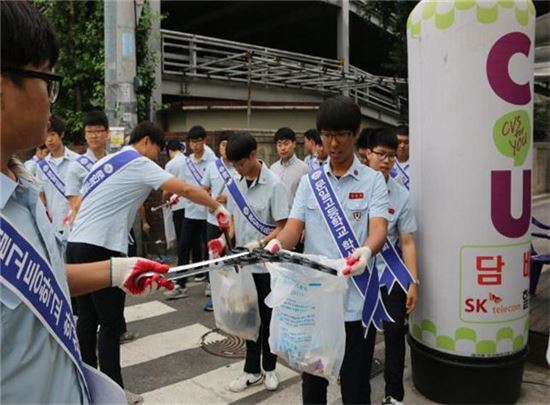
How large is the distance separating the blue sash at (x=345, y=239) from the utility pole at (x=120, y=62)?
173 inches

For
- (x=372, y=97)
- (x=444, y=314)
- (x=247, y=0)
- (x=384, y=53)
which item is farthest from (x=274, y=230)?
(x=384, y=53)

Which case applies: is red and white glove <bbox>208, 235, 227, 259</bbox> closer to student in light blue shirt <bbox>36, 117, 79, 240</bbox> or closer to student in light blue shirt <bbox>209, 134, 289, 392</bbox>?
student in light blue shirt <bbox>209, 134, 289, 392</bbox>

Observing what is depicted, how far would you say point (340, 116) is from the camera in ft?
8.34

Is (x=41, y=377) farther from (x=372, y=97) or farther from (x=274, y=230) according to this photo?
(x=372, y=97)

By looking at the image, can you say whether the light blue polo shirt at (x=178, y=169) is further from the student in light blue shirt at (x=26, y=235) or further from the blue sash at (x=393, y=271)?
the student in light blue shirt at (x=26, y=235)

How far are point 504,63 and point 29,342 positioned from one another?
2901mm

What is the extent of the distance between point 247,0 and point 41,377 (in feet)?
49.4

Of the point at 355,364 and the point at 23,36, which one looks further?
the point at 355,364

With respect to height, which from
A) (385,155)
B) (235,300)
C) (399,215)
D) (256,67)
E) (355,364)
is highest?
(256,67)

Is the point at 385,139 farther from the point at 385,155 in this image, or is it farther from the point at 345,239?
the point at 345,239

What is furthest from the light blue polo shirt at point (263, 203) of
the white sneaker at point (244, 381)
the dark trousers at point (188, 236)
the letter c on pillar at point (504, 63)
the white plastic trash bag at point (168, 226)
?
the white plastic trash bag at point (168, 226)

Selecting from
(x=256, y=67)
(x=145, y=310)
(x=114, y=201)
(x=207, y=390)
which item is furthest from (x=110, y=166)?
(x=256, y=67)

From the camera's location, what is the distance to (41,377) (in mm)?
1234

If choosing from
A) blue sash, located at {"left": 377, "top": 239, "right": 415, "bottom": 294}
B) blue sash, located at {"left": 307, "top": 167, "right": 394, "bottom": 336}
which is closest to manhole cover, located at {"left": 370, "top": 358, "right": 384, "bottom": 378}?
blue sash, located at {"left": 377, "top": 239, "right": 415, "bottom": 294}
